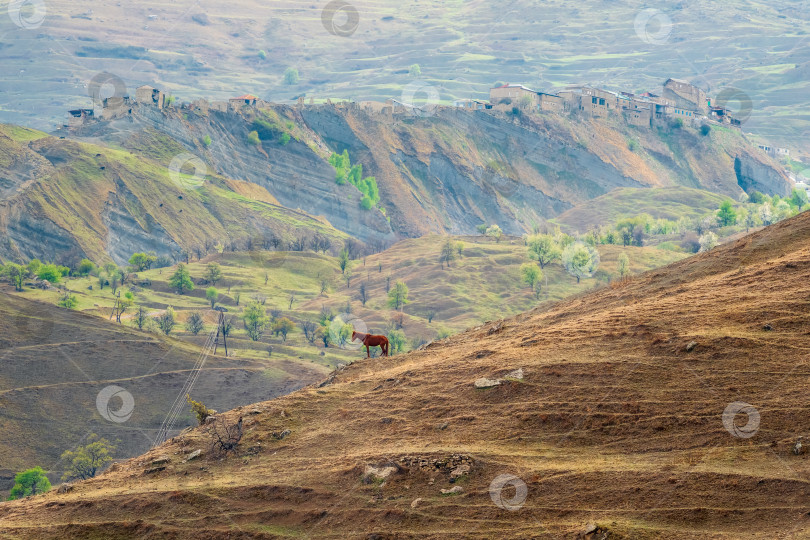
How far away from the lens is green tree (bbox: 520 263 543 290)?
141 metres

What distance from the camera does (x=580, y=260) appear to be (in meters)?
148

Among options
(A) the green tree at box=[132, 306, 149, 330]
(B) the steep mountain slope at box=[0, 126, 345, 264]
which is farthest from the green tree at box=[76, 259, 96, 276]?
(A) the green tree at box=[132, 306, 149, 330]

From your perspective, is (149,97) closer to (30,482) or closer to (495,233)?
(495,233)

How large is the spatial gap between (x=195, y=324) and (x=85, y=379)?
3531 centimetres

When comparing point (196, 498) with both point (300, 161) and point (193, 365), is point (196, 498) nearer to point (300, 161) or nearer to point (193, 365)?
point (193, 365)

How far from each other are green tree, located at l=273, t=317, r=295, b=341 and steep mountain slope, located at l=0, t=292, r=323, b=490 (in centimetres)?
1841

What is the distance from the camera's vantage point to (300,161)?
19900cm

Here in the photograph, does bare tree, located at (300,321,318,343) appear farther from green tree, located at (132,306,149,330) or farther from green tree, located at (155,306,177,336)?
green tree, located at (132,306,149,330)

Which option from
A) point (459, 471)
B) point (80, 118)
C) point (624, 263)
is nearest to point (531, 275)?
point (624, 263)

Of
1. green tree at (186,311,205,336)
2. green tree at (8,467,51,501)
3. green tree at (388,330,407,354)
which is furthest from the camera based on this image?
green tree at (186,311,205,336)

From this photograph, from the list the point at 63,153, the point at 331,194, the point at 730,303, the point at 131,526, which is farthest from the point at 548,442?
the point at 331,194

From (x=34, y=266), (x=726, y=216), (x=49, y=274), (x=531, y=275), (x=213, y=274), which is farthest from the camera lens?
(x=726, y=216)

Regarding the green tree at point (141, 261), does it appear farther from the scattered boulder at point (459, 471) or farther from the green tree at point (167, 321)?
the scattered boulder at point (459, 471)

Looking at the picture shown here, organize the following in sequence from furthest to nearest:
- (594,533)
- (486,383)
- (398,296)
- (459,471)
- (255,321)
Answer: (398,296) → (255,321) → (486,383) → (459,471) → (594,533)
